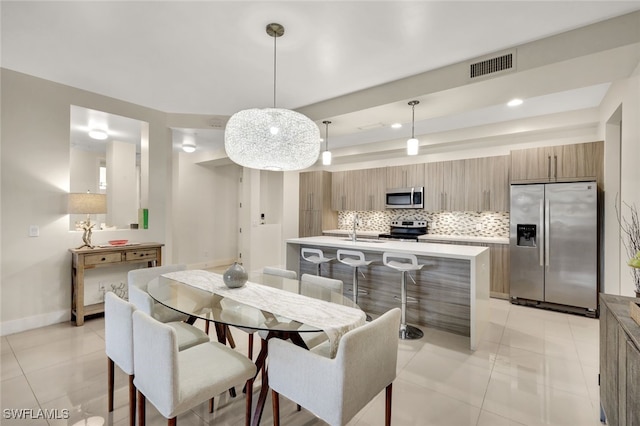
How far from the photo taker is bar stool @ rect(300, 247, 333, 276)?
3818 millimetres

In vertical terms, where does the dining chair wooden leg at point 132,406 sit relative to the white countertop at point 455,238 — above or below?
below

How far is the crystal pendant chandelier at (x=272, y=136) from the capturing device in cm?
238

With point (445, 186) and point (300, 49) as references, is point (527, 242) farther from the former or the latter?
point (300, 49)

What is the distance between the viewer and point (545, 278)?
4066mm

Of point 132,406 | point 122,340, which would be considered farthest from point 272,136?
point 132,406

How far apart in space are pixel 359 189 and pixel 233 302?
4930 mm

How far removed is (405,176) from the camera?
5.90 metres

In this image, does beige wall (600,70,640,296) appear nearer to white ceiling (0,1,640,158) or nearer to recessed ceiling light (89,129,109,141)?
white ceiling (0,1,640,158)

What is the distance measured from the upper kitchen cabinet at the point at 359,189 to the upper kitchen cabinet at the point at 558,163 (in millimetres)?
2412

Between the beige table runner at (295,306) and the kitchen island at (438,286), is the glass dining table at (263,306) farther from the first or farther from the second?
the kitchen island at (438,286)

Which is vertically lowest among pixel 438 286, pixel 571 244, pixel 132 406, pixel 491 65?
pixel 132 406

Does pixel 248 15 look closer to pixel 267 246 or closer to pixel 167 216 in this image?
pixel 167 216

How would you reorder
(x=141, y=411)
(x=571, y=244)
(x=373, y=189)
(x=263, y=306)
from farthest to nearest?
(x=373, y=189), (x=571, y=244), (x=263, y=306), (x=141, y=411)

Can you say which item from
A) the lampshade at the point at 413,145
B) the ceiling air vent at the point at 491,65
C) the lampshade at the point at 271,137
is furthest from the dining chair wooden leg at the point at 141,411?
A: the ceiling air vent at the point at 491,65
